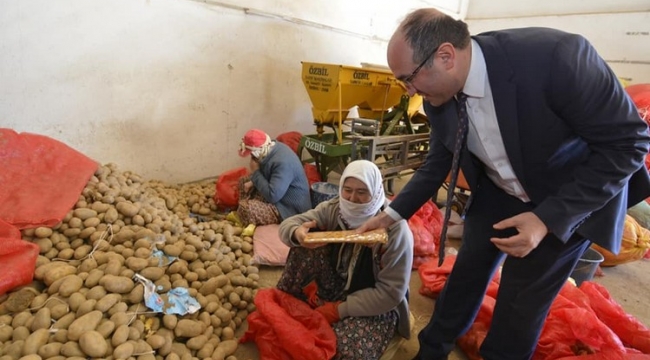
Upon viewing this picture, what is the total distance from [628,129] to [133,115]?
135 inches

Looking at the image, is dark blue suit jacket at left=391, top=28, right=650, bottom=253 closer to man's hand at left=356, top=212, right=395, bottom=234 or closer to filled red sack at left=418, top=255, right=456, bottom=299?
man's hand at left=356, top=212, right=395, bottom=234

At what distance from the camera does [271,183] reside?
286 cm

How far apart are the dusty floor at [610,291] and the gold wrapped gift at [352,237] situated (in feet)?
2.55

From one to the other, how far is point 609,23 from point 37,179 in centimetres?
798

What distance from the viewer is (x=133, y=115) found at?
317 centimetres

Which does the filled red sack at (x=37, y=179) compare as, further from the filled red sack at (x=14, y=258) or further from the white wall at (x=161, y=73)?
the white wall at (x=161, y=73)

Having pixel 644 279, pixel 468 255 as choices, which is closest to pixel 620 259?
pixel 644 279

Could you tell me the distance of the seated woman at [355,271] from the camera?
160 cm

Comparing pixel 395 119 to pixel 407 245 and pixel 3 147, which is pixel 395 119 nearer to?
pixel 407 245

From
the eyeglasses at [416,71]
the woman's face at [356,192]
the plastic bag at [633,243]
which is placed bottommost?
the plastic bag at [633,243]

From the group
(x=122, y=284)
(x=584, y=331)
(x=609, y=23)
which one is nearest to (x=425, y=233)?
(x=584, y=331)

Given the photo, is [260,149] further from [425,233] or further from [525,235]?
[525,235]

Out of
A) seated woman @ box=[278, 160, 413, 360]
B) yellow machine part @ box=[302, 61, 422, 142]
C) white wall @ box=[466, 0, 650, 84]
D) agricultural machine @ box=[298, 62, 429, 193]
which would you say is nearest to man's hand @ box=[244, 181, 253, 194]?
agricultural machine @ box=[298, 62, 429, 193]

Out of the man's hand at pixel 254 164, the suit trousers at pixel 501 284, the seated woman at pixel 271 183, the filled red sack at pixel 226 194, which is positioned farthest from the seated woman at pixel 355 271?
the filled red sack at pixel 226 194
